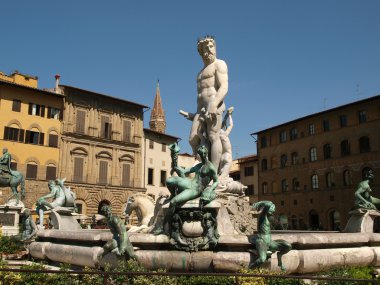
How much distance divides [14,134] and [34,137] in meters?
2.24

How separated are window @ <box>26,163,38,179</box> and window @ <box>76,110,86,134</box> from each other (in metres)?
6.80

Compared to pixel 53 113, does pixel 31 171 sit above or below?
below

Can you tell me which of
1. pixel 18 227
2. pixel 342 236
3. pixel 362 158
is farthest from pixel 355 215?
pixel 362 158

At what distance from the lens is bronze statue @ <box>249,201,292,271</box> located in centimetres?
687

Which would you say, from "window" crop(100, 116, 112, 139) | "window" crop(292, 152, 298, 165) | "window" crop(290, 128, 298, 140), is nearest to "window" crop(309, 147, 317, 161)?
"window" crop(292, 152, 298, 165)

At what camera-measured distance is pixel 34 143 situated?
42219 millimetres

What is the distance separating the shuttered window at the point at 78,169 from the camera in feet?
147

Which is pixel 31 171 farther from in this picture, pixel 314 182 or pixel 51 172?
pixel 314 182

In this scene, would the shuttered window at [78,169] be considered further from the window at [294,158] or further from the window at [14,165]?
the window at [294,158]

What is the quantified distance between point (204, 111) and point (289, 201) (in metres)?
43.2

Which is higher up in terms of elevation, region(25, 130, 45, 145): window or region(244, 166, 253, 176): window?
region(25, 130, 45, 145): window

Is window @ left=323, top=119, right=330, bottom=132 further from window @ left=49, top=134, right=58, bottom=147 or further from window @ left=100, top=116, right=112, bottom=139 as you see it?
window @ left=49, top=134, right=58, bottom=147

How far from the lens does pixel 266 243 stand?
22.8ft

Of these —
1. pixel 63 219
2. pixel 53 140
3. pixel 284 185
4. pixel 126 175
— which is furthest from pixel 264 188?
pixel 63 219
